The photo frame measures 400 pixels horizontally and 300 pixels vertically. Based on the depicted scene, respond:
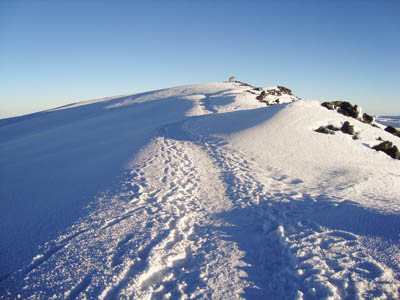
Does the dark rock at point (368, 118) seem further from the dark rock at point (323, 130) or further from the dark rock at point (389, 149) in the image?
the dark rock at point (323, 130)

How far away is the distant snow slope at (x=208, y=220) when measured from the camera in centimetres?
343

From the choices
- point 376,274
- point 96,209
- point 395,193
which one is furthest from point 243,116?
point 376,274

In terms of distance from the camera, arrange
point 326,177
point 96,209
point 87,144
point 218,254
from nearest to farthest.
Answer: point 218,254, point 96,209, point 326,177, point 87,144

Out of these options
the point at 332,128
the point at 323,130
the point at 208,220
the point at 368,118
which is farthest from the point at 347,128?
the point at 208,220

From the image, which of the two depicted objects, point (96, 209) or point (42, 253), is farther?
point (96, 209)

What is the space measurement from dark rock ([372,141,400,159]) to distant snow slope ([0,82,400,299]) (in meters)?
0.63

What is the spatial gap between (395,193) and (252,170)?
11.4 feet

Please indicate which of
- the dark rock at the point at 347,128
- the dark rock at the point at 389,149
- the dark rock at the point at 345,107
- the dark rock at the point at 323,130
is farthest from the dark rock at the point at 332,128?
the dark rock at the point at 345,107

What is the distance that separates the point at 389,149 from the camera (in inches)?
355

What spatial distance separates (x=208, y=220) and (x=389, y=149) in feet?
27.0

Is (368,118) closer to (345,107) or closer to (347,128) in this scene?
(345,107)

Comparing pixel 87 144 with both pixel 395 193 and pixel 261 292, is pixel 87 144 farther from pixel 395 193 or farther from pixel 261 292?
pixel 395 193

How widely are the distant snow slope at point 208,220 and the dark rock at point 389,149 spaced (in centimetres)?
63

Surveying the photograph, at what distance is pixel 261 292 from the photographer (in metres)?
3.33
